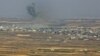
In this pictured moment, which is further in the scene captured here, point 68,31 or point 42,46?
point 68,31

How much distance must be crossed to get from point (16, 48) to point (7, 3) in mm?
12937

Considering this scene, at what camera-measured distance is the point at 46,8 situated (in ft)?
82.4

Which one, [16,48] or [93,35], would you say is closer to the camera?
[16,48]

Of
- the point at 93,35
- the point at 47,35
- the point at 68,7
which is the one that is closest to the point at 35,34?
the point at 47,35

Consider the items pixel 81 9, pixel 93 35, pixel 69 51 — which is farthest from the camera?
pixel 81 9

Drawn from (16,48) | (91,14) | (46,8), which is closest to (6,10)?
(46,8)

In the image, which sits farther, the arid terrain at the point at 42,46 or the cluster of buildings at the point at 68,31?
the cluster of buildings at the point at 68,31

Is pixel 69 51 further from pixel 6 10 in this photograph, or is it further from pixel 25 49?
pixel 6 10

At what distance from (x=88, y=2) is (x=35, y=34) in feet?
29.1

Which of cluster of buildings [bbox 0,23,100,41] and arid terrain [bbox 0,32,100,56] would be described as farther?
cluster of buildings [bbox 0,23,100,41]

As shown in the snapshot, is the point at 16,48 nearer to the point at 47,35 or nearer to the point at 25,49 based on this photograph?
the point at 25,49

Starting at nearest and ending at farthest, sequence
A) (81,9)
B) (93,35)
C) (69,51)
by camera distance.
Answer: (69,51) → (93,35) → (81,9)

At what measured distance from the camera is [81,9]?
24.7m

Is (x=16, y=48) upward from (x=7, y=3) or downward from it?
downward
